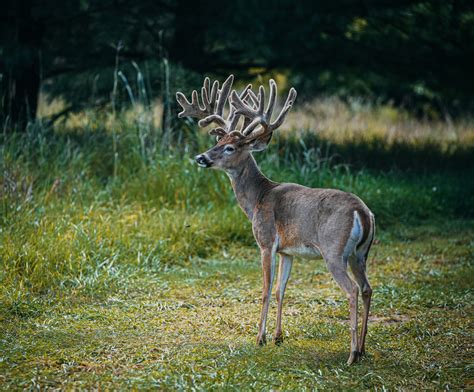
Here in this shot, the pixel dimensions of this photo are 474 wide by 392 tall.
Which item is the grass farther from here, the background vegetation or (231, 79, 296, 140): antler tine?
(231, 79, 296, 140): antler tine

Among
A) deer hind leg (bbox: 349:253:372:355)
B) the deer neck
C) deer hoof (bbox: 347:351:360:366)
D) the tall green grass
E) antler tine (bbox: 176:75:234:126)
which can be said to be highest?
antler tine (bbox: 176:75:234:126)

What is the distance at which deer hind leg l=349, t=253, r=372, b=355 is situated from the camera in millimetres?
5039

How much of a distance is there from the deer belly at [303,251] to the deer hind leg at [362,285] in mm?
246

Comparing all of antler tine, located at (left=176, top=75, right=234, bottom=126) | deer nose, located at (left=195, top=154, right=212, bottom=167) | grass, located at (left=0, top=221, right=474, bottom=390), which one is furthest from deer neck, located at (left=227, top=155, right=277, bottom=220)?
grass, located at (left=0, top=221, right=474, bottom=390)

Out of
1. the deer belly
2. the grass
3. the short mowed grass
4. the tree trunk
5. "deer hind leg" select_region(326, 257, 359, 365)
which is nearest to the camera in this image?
the grass

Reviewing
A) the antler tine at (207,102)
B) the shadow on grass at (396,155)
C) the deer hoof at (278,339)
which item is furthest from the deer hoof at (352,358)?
the shadow on grass at (396,155)

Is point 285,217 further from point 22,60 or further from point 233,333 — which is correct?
point 22,60

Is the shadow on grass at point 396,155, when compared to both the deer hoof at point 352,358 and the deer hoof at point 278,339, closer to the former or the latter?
the deer hoof at point 278,339

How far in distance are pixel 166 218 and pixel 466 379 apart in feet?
13.6

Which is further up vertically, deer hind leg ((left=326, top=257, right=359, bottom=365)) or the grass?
deer hind leg ((left=326, top=257, right=359, bottom=365))

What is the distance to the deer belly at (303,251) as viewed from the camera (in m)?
5.22

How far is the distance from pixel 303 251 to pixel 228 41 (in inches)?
283

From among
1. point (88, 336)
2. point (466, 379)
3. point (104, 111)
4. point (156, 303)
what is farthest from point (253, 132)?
point (104, 111)

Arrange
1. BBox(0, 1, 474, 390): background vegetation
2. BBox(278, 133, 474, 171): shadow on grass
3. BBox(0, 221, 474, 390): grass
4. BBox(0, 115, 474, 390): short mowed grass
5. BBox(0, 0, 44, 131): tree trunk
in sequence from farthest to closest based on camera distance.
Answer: BBox(278, 133, 474, 171): shadow on grass → BBox(0, 0, 44, 131): tree trunk → BBox(0, 1, 474, 390): background vegetation → BBox(0, 115, 474, 390): short mowed grass → BBox(0, 221, 474, 390): grass
